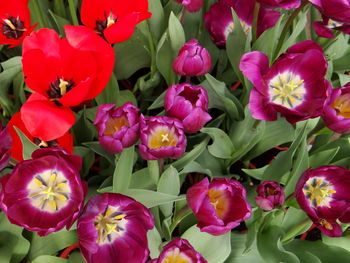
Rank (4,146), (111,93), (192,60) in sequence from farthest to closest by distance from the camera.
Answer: (111,93), (192,60), (4,146)

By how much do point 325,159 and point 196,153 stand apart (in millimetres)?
232

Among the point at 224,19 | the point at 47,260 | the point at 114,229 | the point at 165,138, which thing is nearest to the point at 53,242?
the point at 47,260

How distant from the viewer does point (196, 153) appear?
618mm

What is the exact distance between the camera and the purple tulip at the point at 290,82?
0.56 metres

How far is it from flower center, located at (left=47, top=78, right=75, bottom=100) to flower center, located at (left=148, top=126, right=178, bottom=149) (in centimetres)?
17

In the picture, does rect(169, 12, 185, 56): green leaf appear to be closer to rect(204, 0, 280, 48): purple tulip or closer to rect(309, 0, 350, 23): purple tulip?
rect(204, 0, 280, 48): purple tulip

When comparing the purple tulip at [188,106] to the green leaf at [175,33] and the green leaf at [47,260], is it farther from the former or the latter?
the green leaf at [47,260]

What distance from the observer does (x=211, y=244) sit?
65 centimetres

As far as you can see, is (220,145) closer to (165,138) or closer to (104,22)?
(165,138)

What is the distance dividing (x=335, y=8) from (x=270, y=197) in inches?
10.2

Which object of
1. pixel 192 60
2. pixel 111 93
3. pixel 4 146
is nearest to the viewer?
pixel 4 146

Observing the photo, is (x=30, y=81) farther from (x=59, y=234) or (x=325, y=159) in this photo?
(x=325, y=159)

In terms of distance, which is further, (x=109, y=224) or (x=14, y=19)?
(x=14, y=19)

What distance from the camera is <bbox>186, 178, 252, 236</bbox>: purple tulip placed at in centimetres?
50
